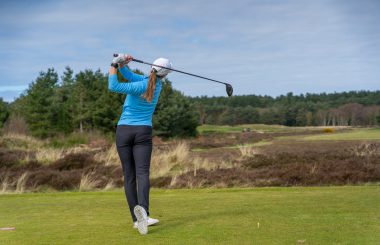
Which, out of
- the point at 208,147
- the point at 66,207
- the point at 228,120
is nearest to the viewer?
the point at 66,207

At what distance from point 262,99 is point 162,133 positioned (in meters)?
99.0

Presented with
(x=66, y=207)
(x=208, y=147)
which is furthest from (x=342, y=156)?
(x=208, y=147)

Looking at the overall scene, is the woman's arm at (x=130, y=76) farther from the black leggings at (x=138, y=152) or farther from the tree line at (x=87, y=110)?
the tree line at (x=87, y=110)

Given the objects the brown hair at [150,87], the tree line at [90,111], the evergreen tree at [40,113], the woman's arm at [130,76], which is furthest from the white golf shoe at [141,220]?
the evergreen tree at [40,113]

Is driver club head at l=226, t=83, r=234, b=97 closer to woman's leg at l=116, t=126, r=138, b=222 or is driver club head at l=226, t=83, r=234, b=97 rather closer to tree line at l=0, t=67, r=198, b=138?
woman's leg at l=116, t=126, r=138, b=222

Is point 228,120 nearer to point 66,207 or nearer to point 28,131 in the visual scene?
point 28,131

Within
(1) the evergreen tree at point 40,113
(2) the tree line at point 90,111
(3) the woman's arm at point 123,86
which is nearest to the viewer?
(3) the woman's arm at point 123,86

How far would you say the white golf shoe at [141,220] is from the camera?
554 centimetres

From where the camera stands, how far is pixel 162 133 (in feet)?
176

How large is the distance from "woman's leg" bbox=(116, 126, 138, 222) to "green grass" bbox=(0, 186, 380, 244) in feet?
1.18

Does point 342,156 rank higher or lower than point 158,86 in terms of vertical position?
lower

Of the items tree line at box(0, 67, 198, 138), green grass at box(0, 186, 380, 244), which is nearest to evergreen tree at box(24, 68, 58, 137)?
tree line at box(0, 67, 198, 138)

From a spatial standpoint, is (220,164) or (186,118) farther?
(186,118)

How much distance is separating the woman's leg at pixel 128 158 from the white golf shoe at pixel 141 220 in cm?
44
